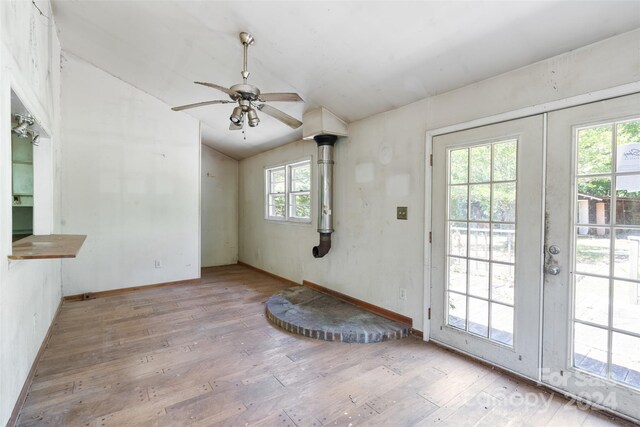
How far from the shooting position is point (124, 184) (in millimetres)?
4488

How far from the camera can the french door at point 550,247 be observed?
6.08 feet

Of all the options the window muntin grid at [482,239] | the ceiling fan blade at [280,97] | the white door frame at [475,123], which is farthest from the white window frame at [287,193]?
the window muntin grid at [482,239]

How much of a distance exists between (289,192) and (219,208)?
2.21m

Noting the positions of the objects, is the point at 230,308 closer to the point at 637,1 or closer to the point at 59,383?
the point at 59,383

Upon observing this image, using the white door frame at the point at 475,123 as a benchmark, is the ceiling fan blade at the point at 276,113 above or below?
above

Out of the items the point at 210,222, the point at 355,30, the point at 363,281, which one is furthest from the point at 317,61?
the point at 210,222

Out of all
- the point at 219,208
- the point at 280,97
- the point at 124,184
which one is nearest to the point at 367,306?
the point at 280,97

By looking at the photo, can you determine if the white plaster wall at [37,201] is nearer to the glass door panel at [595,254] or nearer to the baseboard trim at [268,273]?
the baseboard trim at [268,273]

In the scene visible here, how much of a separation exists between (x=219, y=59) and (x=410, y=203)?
245 centimetres

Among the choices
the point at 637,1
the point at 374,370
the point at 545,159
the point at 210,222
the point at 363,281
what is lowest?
the point at 374,370

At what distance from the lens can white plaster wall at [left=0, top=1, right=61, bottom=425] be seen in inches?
63.8

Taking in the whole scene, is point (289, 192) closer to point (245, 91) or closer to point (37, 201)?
point (245, 91)

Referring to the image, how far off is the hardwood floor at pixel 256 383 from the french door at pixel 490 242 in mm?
252

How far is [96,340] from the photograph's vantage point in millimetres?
2924
